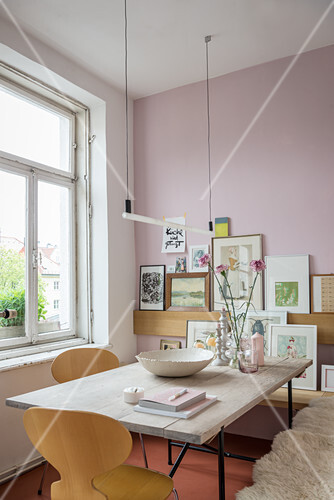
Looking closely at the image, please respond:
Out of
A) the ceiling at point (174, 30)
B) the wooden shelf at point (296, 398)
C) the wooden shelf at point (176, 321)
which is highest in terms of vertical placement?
the ceiling at point (174, 30)

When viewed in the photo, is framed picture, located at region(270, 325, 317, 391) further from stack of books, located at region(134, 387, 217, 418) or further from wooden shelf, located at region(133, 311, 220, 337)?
stack of books, located at region(134, 387, 217, 418)

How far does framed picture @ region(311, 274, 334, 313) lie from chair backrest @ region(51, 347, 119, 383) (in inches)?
62.0

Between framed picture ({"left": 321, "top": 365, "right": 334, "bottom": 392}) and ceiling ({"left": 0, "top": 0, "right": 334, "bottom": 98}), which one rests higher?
ceiling ({"left": 0, "top": 0, "right": 334, "bottom": 98})

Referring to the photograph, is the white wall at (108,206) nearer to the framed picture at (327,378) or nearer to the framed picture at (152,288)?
the framed picture at (152,288)

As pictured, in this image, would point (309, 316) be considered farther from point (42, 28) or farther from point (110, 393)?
point (42, 28)

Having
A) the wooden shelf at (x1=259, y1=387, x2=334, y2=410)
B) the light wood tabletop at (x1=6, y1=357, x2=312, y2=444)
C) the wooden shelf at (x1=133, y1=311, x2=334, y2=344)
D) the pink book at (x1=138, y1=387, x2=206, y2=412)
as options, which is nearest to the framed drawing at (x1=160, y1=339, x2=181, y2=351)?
the wooden shelf at (x1=133, y1=311, x2=334, y2=344)

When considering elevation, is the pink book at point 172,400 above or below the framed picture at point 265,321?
below

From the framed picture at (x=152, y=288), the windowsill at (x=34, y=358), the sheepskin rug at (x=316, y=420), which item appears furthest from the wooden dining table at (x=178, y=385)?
the framed picture at (x=152, y=288)

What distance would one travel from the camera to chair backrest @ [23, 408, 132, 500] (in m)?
1.58

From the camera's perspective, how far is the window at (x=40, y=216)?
11.0 feet

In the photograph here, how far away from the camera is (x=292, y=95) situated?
362 centimetres

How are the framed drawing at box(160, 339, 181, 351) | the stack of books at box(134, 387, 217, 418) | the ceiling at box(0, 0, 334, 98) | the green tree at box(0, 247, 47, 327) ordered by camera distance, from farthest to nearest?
1. the framed drawing at box(160, 339, 181, 351)
2. the green tree at box(0, 247, 47, 327)
3. the ceiling at box(0, 0, 334, 98)
4. the stack of books at box(134, 387, 217, 418)

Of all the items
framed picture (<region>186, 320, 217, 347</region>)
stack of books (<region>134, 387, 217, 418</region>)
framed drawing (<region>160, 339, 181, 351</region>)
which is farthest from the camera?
framed drawing (<region>160, 339, 181, 351</region>)

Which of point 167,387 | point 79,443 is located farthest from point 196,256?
point 79,443
